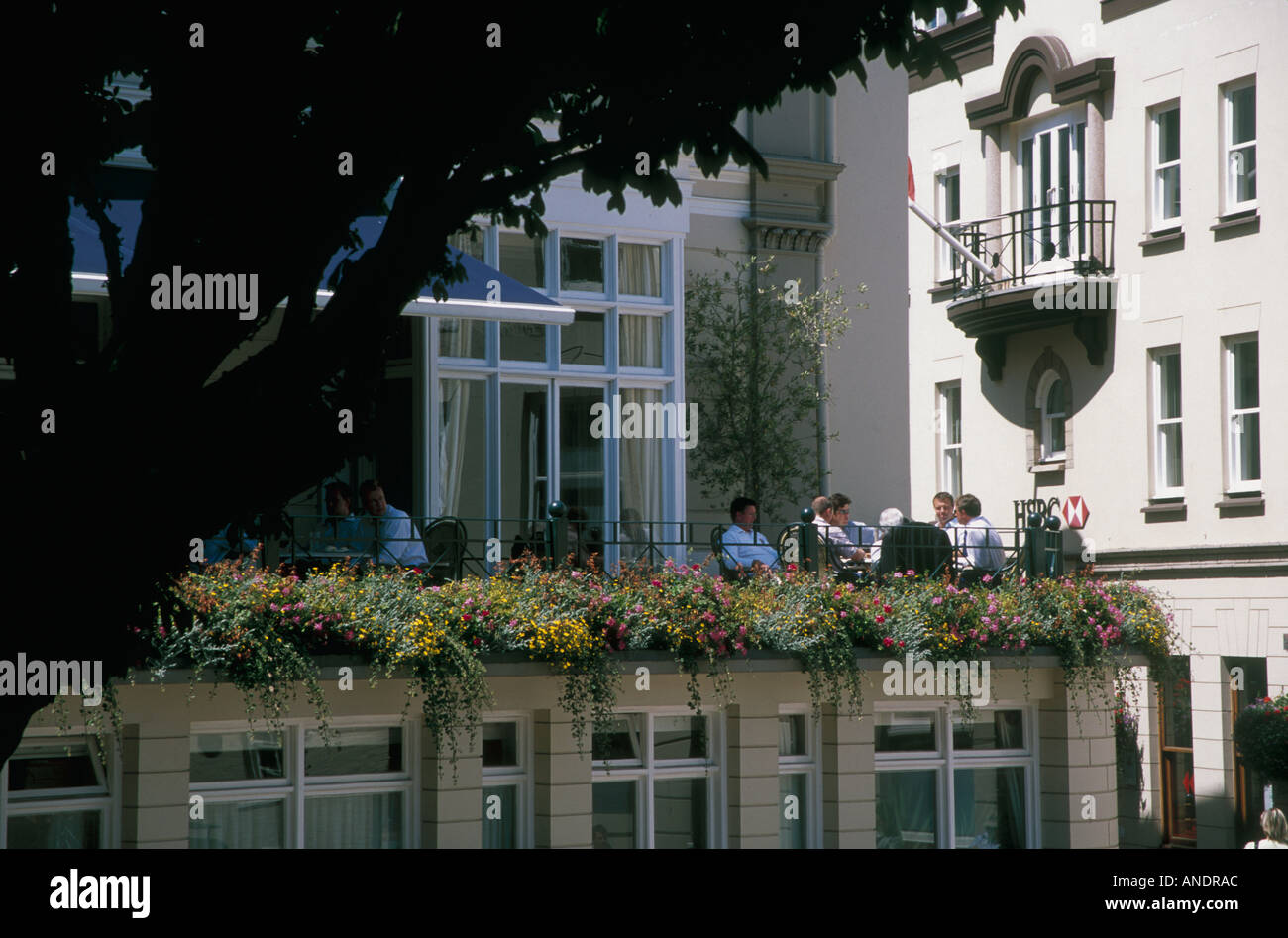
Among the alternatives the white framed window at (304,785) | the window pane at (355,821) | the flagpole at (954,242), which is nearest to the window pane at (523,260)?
the white framed window at (304,785)

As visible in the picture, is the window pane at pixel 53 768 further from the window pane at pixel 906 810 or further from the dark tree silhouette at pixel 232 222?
the window pane at pixel 906 810

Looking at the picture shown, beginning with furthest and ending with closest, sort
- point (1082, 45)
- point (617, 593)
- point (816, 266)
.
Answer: point (1082, 45) < point (816, 266) < point (617, 593)

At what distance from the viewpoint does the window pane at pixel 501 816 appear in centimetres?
1769

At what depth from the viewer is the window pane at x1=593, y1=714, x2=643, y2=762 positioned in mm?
18562

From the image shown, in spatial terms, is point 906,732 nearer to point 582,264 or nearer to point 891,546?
point 891,546

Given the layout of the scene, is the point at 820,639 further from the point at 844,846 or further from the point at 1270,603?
the point at 1270,603

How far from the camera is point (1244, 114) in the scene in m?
27.6

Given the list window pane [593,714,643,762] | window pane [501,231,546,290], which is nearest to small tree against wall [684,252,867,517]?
window pane [501,231,546,290]

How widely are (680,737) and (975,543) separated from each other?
153 inches

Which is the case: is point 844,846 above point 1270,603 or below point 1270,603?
below

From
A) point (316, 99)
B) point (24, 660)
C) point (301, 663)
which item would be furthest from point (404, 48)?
point (301, 663)

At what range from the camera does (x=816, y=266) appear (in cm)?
2362

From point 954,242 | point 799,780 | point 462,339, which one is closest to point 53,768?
point 462,339

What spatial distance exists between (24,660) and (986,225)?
2794 cm
